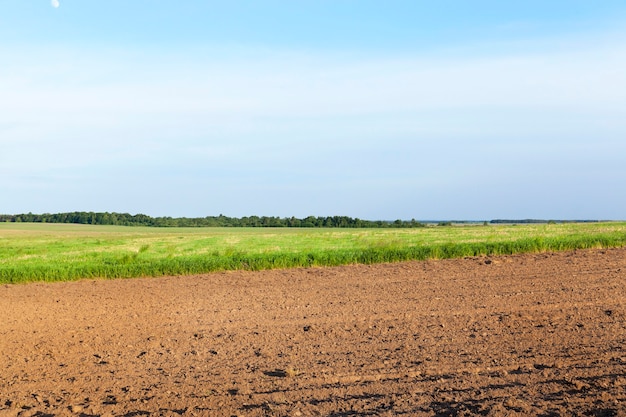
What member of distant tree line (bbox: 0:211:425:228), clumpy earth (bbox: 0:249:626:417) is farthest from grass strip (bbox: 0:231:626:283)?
distant tree line (bbox: 0:211:425:228)

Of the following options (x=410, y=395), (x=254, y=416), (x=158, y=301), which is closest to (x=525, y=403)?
(x=410, y=395)

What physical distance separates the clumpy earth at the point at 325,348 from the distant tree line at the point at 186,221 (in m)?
66.0

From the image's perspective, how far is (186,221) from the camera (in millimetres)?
93938

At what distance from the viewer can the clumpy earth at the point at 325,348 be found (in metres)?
7.47

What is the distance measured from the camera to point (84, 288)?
20391mm

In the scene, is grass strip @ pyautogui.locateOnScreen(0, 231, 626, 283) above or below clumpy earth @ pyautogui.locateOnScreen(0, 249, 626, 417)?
above

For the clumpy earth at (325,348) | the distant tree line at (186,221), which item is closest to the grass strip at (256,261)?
the clumpy earth at (325,348)

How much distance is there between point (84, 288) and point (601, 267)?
15.5 m

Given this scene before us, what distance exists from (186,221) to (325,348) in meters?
85.2

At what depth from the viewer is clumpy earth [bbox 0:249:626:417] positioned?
294 inches

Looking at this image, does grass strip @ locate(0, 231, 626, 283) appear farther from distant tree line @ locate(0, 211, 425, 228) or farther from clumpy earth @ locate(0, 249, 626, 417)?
distant tree line @ locate(0, 211, 425, 228)

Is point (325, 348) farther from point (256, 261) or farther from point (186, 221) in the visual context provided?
point (186, 221)

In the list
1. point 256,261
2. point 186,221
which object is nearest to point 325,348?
point 256,261

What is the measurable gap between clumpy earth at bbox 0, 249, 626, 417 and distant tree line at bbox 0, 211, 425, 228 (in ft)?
216
